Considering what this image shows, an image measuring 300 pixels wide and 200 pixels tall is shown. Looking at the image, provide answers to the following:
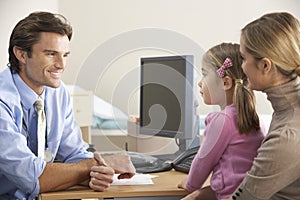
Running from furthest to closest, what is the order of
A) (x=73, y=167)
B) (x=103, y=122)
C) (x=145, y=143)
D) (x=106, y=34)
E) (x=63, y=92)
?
(x=106, y=34)
(x=103, y=122)
(x=145, y=143)
(x=63, y=92)
(x=73, y=167)

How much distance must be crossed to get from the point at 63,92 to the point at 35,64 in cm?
20

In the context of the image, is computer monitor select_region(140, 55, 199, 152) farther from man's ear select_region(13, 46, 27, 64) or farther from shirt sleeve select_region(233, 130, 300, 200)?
shirt sleeve select_region(233, 130, 300, 200)

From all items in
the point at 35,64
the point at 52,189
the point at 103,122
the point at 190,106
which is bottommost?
the point at 103,122

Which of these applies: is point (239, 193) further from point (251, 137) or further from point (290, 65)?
point (290, 65)

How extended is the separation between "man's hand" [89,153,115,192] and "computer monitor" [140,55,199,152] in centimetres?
55

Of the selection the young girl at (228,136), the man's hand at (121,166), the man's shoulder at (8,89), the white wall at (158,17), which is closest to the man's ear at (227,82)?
the young girl at (228,136)

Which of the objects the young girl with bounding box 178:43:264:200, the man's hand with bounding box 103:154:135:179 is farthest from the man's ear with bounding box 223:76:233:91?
the man's hand with bounding box 103:154:135:179

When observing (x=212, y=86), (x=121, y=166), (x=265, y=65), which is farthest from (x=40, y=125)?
(x=265, y=65)

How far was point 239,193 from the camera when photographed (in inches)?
53.9

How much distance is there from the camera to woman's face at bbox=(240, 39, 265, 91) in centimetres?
139

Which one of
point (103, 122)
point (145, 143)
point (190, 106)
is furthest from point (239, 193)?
point (103, 122)

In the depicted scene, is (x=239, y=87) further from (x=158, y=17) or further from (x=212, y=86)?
(x=158, y=17)

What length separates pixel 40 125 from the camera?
177 centimetres

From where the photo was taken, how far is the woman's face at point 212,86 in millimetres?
1615
